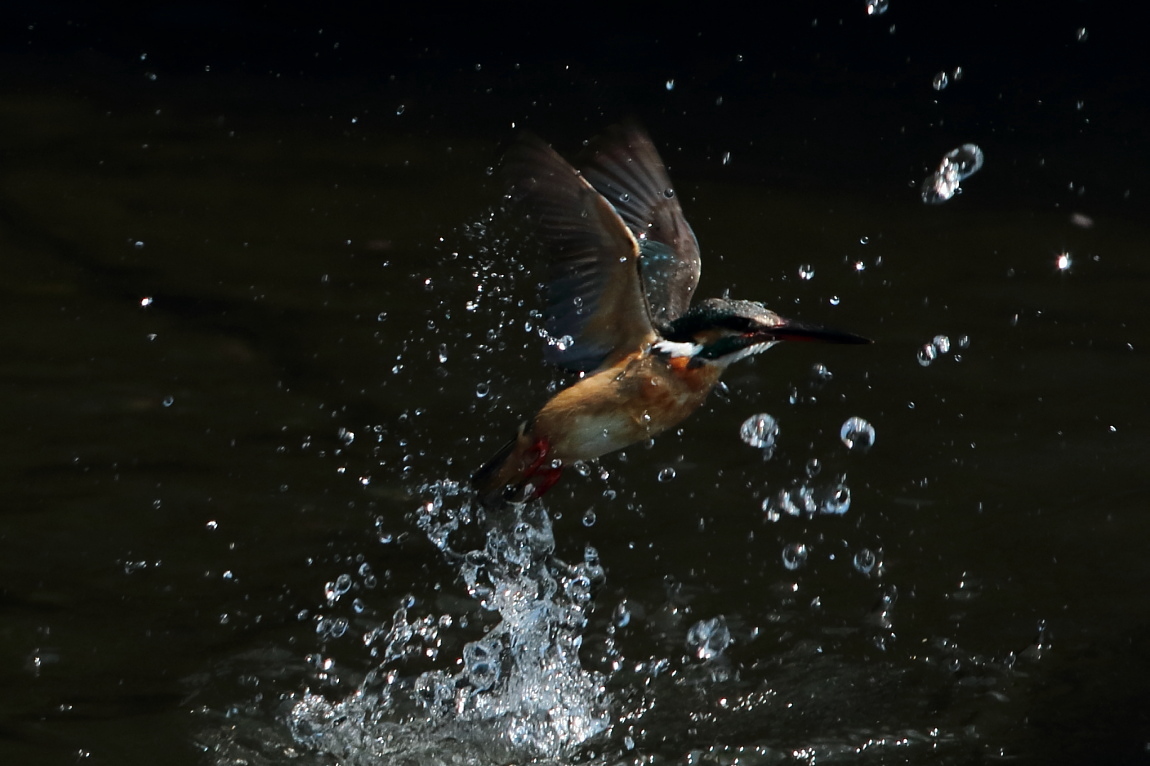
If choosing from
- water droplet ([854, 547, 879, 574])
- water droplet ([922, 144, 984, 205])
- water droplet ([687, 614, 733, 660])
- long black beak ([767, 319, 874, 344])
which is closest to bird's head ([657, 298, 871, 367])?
long black beak ([767, 319, 874, 344])

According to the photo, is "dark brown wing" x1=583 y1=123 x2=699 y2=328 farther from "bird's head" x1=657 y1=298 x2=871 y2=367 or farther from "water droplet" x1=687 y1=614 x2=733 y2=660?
"water droplet" x1=687 y1=614 x2=733 y2=660

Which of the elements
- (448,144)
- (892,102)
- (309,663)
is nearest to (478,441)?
(309,663)

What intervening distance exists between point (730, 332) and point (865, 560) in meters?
0.84

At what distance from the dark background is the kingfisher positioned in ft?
1.39

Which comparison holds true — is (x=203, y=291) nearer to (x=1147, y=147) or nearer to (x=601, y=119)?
(x=601, y=119)

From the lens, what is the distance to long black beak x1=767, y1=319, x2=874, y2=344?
311 cm

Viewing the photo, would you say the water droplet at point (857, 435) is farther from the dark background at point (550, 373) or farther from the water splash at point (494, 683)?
the water splash at point (494, 683)

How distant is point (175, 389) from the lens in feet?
14.3

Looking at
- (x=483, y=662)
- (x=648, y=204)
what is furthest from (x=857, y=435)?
(x=483, y=662)

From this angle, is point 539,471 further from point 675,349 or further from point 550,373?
point 550,373

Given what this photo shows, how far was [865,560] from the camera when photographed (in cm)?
369

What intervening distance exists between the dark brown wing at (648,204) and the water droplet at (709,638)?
81 cm

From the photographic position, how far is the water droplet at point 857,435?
4098 millimetres

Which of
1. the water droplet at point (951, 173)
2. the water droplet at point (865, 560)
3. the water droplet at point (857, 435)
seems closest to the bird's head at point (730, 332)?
the water droplet at point (865, 560)
